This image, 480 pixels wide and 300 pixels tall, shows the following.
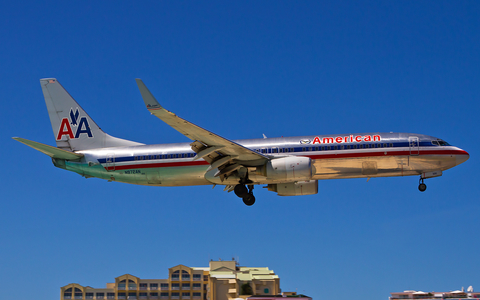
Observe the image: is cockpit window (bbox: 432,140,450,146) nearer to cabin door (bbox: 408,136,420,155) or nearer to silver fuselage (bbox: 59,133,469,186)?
silver fuselage (bbox: 59,133,469,186)

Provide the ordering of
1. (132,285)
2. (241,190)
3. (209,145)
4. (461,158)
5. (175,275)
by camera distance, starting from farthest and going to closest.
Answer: (175,275) → (132,285) → (241,190) → (461,158) → (209,145)

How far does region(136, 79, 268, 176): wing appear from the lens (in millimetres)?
27219

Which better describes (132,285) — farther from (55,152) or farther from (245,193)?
(245,193)

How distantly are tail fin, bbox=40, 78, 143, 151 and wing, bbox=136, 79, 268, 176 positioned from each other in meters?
7.53

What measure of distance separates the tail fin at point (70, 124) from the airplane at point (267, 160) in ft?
5.28

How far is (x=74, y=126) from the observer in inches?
1547

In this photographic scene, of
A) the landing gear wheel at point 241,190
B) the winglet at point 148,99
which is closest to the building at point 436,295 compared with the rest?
the landing gear wheel at point 241,190

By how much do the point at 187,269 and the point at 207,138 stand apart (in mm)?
44928

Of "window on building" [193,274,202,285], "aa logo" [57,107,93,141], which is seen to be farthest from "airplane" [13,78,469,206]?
"window on building" [193,274,202,285]

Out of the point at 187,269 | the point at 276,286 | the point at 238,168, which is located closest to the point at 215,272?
the point at 187,269

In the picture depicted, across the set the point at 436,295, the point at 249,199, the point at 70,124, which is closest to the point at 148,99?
the point at 249,199

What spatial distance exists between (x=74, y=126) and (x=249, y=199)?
1414 cm

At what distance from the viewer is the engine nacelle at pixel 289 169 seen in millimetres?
31922

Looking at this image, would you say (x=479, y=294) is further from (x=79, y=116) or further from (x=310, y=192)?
(x=79, y=116)
